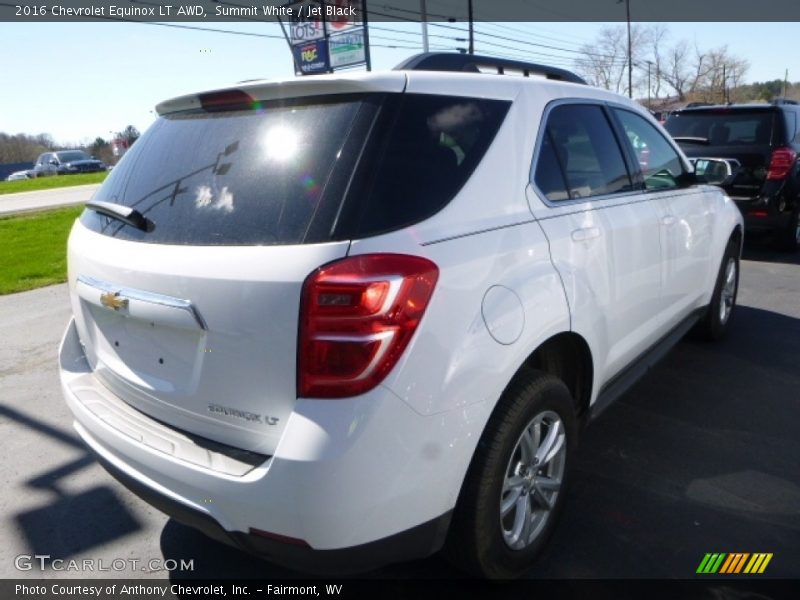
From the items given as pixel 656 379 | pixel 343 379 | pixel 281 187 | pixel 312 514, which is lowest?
pixel 656 379

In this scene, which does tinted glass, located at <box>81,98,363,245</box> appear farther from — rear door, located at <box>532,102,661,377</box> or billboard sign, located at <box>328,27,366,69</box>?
billboard sign, located at <box>328,27,366,69</box>

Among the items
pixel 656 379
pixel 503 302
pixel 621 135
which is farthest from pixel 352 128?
pixel 656 379

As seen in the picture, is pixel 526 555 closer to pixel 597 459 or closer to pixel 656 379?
pixel 597 459

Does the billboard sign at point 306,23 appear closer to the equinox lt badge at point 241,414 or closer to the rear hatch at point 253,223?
the rear hatch at point 253,223

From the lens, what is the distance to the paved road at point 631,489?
2.55 meters

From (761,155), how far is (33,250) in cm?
1009

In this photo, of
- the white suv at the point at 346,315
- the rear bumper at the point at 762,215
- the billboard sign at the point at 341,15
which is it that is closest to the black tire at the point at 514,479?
the white suv at the point at 346,315

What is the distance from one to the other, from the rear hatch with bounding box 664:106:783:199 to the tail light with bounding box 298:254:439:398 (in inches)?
276

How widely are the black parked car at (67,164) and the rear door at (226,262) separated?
37939 millimetres

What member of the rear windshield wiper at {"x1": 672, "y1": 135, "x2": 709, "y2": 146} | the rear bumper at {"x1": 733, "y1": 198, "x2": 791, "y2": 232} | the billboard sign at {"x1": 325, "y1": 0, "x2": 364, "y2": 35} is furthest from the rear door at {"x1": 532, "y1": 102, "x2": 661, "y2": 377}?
the billboard sign at {"x1": 325, "y1": 0, "x2": 364, "y2": 35}

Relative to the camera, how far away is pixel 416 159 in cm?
200

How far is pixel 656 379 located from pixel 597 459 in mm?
1259

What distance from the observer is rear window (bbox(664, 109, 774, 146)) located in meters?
7.73

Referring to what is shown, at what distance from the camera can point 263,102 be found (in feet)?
7.07
